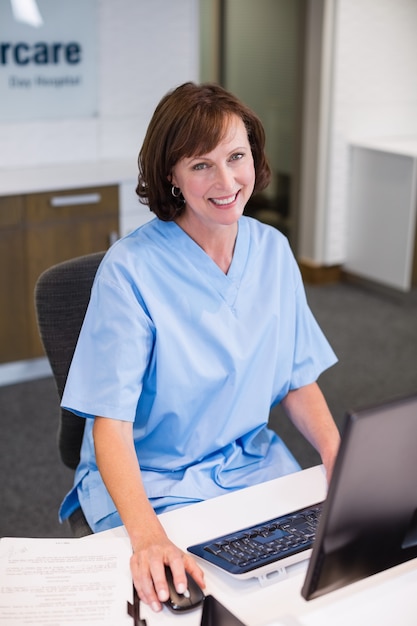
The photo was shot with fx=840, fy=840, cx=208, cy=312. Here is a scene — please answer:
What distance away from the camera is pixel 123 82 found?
3.80 m

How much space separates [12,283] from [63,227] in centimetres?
30

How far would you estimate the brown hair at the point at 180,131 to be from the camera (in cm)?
142

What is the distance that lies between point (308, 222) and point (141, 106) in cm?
129

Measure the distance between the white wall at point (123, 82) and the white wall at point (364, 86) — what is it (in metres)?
0.90

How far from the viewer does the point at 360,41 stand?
173 inches

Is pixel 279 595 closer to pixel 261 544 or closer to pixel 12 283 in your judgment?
pixel 261 544

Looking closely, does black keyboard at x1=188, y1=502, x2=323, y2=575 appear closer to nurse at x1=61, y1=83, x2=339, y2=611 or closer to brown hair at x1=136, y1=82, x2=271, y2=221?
nurse at x1=61, y1=83, x2=339, y2=611

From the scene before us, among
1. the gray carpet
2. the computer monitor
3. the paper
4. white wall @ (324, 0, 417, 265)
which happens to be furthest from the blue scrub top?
white wall @ (324, 0, 417, 265)

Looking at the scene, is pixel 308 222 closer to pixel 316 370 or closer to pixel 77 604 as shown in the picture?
pixel 316 370

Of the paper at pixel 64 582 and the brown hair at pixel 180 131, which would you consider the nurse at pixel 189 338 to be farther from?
the paper at pixel 64 582

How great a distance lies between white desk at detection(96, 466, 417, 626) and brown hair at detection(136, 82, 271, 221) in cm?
56


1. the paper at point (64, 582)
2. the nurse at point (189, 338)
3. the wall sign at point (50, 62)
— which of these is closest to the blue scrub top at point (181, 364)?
the nurse at point (189, 338)

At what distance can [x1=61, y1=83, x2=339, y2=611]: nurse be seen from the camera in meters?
1.40

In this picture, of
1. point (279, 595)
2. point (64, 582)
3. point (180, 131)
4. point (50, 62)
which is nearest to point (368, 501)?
point (279, 595)
